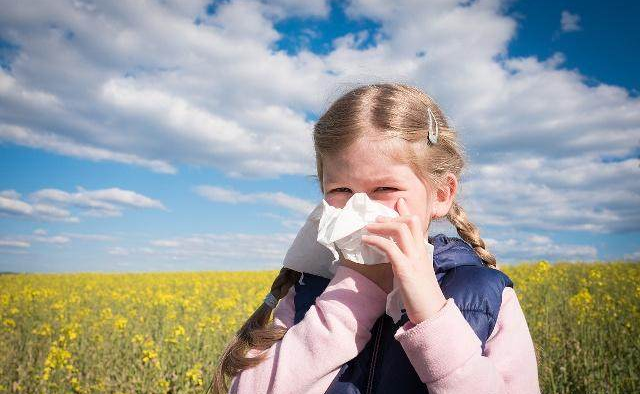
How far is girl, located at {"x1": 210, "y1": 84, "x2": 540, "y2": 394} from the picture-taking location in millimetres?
1046

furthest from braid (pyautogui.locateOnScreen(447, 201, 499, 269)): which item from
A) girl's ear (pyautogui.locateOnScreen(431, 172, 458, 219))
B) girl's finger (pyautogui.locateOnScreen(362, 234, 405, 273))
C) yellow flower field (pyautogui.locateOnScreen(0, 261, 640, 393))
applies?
yellow flower field (pyautogui.locateOnScreen(0, 261, 640, 393))

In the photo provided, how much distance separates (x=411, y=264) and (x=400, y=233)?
0.08 m

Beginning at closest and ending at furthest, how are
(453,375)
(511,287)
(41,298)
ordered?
(453,375) → (511,287) → (41,298)

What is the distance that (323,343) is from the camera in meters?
1.18

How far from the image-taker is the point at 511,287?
52.7 inches

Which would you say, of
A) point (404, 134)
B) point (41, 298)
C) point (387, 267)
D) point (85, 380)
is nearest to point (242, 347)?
point (387, 267)

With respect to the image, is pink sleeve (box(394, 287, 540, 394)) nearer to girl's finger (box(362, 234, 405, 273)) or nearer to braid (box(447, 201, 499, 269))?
girl's finger (box(362, 234, 405, 273))

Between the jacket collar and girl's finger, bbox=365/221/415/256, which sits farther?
the jacket collar

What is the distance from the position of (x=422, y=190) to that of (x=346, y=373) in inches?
22.8

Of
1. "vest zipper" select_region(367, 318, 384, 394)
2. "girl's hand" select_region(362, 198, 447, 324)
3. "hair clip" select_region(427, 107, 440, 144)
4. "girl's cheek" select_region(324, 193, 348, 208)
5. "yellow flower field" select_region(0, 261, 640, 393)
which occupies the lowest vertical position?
"yellow flower field" select_region(0, 261, 640, 393)

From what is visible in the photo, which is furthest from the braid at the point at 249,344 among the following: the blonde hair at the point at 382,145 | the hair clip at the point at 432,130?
the hair clip at the point at 432,130

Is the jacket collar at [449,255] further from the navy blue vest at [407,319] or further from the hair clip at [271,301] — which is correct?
the hair clip at [271,301]

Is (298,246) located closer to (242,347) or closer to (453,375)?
(242,347)

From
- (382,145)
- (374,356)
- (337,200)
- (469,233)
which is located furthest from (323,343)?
(469,233)
